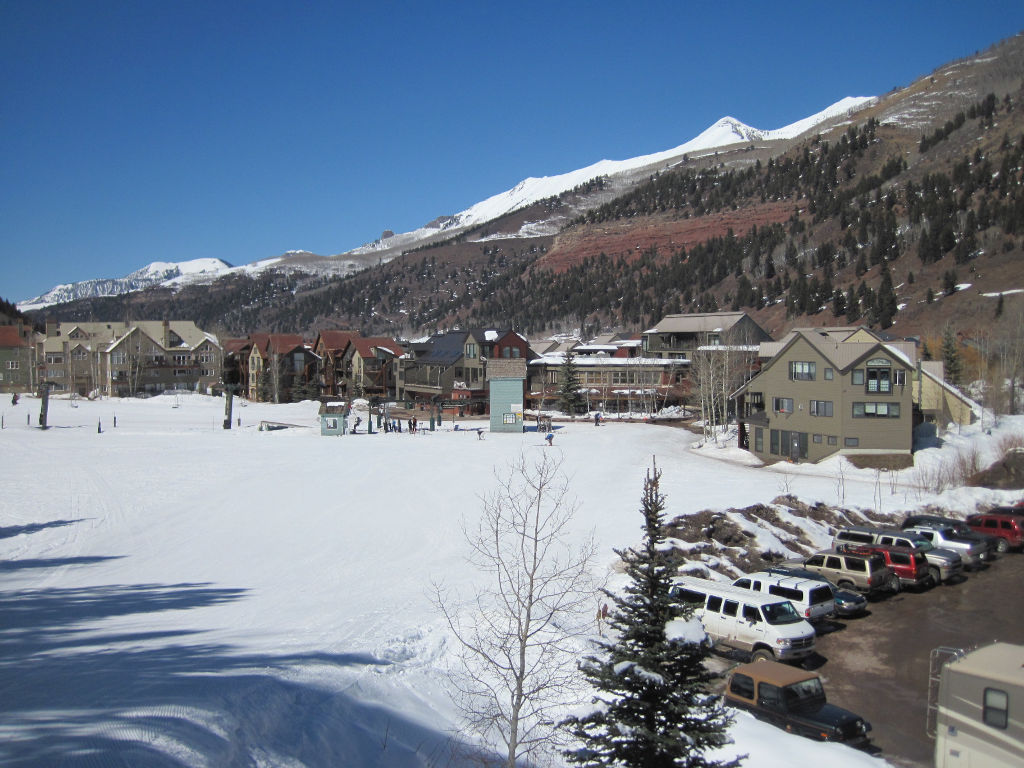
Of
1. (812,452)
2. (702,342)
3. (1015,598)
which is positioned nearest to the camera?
(1015,598)

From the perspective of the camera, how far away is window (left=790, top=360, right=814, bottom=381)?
42906 mm

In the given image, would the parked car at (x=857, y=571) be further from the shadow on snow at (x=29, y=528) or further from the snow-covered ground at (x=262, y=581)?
the shadow on snow at (x=29, y=528)

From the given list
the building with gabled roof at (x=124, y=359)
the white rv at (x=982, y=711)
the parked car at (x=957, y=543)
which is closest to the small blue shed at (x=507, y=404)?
the parked car at (x=957, y=543)

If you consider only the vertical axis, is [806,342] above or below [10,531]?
above

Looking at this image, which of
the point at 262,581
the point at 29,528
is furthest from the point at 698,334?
the point at 29,528

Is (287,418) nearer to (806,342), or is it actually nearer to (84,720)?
(806,342)

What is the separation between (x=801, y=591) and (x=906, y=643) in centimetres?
269

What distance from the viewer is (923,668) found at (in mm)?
16312

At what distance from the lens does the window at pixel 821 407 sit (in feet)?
137

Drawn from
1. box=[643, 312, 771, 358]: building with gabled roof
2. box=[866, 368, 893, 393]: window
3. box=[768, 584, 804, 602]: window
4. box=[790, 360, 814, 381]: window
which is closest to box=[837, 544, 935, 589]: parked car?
box=[768, 584, 804, 602]: window

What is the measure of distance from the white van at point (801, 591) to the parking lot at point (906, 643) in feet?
2.36

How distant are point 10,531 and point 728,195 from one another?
19037 cm

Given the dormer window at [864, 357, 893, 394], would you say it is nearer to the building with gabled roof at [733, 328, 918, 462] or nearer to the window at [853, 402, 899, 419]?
the building with gabled roof at [733, 328, 918, 462]

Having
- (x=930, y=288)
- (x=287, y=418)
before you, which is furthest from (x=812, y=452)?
A: (x=930, y=288)
